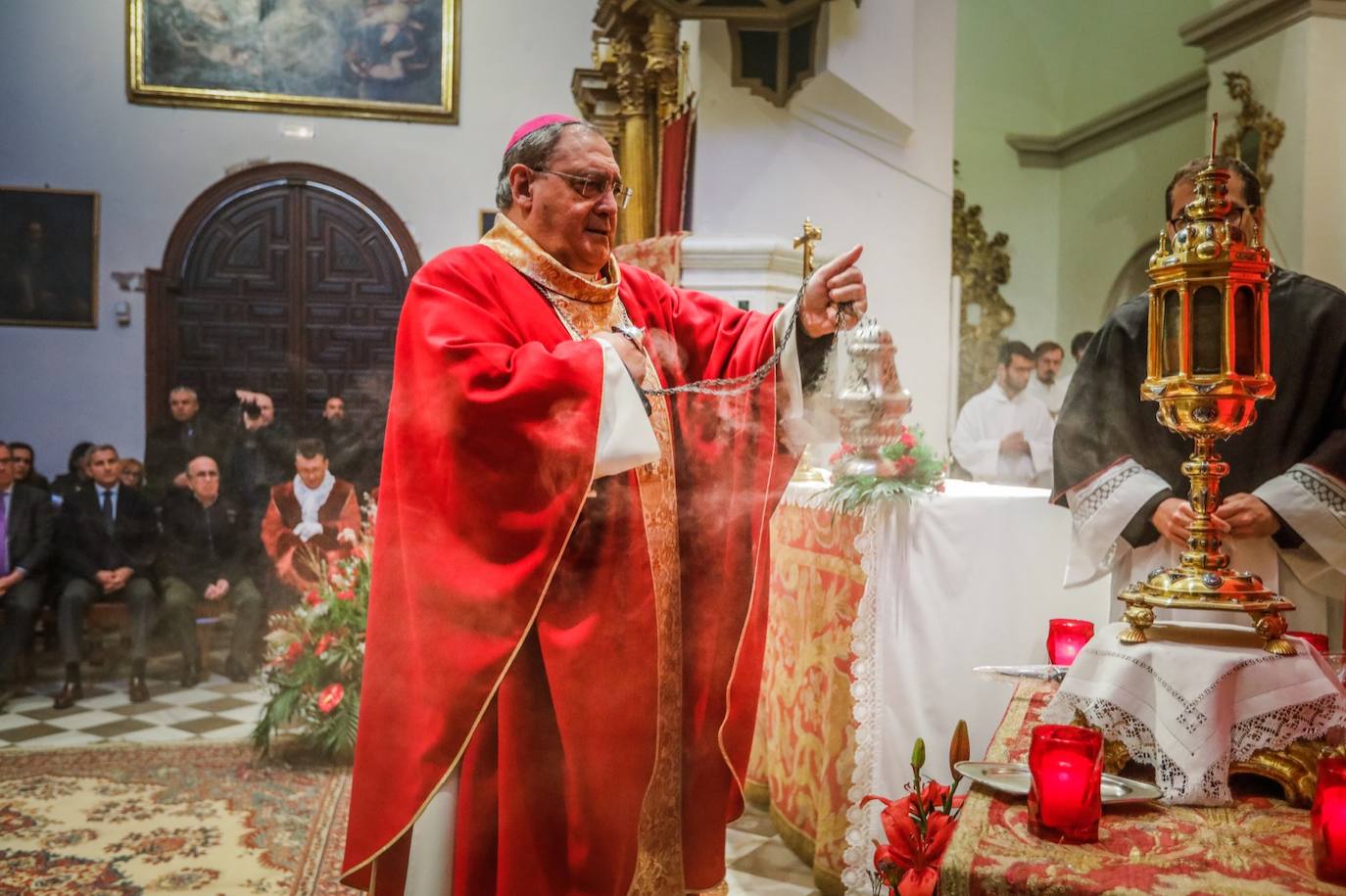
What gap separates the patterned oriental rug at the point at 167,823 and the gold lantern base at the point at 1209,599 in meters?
2.44

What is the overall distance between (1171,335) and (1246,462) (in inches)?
28.4

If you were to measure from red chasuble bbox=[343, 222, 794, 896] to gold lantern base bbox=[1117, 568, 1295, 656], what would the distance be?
2.66 feet

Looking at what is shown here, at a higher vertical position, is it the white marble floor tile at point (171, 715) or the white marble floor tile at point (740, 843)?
the white marble floor tile at point (740, 843)

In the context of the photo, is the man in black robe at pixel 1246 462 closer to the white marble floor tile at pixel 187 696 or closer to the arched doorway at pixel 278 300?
the white marble floor tile at pixel 187 696

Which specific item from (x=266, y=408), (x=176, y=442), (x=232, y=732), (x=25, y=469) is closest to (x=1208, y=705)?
(x=232, y=732)

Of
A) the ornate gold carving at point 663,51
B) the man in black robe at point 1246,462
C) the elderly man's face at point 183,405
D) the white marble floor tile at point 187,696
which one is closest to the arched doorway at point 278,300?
the elderly man's face at point 183,405

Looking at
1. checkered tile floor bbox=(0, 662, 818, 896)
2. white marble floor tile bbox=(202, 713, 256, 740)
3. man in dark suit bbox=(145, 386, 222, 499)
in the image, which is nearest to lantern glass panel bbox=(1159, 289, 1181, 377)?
checkered tile floor bbox=(0, 662, 818, 896)

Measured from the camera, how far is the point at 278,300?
7.28 m

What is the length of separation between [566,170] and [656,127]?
3965 millimetres

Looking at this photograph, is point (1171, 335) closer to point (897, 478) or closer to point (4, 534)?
point (897, 478)

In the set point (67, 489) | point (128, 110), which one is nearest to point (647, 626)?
point (67, 489)

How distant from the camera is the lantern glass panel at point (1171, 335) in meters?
1.37

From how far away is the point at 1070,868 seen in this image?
3.24ft

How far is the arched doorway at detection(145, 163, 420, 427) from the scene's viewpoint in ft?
23.2
